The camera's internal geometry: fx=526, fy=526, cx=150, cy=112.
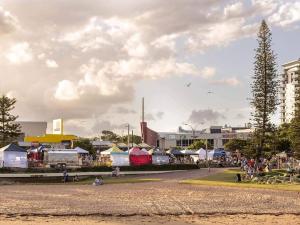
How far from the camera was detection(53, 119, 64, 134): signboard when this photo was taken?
129075mm

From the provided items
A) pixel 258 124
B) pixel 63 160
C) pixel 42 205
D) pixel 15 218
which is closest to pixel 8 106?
pixel 63 160

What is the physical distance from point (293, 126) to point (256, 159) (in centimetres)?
796

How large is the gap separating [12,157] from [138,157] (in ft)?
60.3

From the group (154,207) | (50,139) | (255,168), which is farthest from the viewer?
(50,139)

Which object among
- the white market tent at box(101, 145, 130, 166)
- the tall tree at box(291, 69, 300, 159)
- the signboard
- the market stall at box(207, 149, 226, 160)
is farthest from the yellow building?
the tall tree at box(291, 69, 300, 159)

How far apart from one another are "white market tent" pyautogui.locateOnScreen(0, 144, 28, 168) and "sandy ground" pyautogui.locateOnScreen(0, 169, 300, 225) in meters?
21.1

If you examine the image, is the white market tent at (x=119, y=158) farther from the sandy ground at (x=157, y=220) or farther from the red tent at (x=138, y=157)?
the sandy ground at (x=157, y=220)

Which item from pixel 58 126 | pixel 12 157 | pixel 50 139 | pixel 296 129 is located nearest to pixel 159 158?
pixel 296 129

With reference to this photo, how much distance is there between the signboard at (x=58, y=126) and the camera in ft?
423

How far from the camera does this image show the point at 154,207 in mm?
29188

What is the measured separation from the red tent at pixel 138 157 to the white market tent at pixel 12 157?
51.4 feet

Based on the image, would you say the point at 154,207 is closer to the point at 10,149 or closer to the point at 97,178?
the point at 97,178

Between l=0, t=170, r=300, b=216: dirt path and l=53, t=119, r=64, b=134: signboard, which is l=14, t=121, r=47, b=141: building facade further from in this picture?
l=0, t=170, r=300, b=216: dirt path

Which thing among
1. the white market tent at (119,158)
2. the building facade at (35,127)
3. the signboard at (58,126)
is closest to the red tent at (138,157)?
the white market tent at (119,158)
